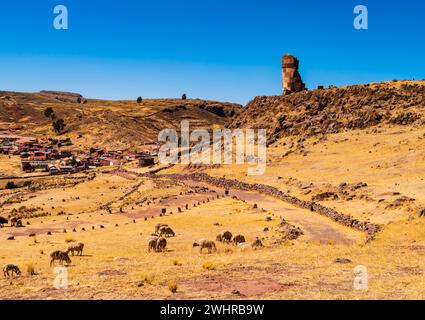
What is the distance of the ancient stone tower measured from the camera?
122 m

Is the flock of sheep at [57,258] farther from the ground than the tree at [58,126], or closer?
closer

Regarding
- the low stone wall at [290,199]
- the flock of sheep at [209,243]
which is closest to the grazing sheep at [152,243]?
the flock of sheep at [209,243]

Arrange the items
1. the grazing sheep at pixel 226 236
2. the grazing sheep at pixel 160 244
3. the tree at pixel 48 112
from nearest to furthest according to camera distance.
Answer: the grazing sheep at pixel 160 244 → the grazing sheep at pixel 226 236 → the tree at pixel 48 112

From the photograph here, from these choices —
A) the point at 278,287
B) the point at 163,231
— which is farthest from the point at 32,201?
the point at 278,287

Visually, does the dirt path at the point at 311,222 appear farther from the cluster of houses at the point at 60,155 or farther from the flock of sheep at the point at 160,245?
the cluster of houses at the point at 60,155

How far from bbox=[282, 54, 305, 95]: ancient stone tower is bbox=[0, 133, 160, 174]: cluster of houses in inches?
1513

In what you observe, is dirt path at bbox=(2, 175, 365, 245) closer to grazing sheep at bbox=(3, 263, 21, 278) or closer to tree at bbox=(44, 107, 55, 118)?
grazing sheep at bbox=(3, 263, 21, 278)

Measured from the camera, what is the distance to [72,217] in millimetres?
52469

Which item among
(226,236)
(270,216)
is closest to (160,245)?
(226,236)

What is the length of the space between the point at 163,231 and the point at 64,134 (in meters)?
144

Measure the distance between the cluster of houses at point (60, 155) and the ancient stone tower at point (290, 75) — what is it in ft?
126

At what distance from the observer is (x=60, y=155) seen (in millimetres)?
133500

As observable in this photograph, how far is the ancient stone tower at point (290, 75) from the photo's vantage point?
12194cm
